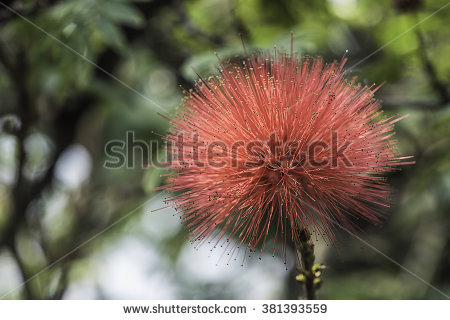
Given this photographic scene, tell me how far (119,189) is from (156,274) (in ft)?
4.37

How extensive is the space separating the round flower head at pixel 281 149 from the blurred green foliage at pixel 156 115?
76cm

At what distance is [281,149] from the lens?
Result: 7.13 feet

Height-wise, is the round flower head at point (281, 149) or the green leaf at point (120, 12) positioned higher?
the green leaf at point (120, 12)

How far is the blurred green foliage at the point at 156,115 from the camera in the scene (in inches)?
130

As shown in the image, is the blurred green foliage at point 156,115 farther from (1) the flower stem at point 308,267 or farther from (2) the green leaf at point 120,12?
(1) the flower stem at point 308,267

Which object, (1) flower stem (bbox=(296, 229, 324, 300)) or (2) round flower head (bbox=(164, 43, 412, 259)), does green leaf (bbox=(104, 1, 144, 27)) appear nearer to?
(2) round flower head (bbox=(164, 43, 412, 259))

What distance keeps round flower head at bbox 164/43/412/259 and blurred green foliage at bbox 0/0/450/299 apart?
765 mm

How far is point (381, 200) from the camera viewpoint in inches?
85.8

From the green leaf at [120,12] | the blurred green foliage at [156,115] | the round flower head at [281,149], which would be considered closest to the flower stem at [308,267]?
the round flower head at [281,149]

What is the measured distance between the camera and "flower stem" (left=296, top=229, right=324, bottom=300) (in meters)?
1.94

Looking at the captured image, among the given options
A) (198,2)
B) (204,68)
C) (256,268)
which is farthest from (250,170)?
(198,2)

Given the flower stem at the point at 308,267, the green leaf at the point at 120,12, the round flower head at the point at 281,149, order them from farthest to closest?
the green leaf at the point at 120,12
the round flower head at the point at 281,149
the flower stem at the point at 308,267

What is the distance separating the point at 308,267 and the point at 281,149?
604mm

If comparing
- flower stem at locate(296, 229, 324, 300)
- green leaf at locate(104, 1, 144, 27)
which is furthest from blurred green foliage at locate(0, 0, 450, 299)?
flower stem at locate(296, 229, 324, 300)
